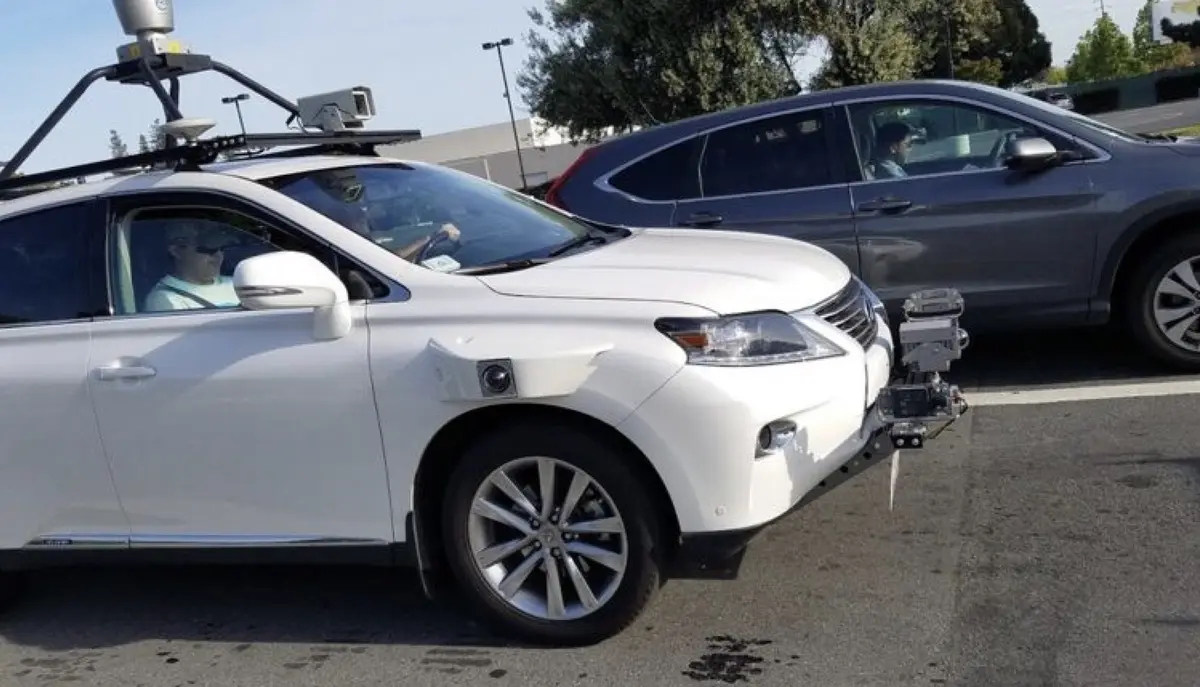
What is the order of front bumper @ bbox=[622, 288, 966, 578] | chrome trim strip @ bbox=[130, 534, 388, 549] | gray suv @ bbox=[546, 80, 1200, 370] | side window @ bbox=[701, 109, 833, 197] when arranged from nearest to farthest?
front bumper @ bbox=[622, 288, 966, 578]
chrome trim strip @ bbox=[130, 534, 388, 549]
gray suv @ bbox=[546, 80, 1200, 370]
side window @ bbox=[701, 109, 833, 197]

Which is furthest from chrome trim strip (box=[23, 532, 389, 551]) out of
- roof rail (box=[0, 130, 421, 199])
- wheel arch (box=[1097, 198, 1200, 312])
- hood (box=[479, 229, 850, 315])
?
wheel arch (box=[1097, 198, 1200, 312])

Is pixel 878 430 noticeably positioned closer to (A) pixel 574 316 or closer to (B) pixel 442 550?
(A) pixel 574 316

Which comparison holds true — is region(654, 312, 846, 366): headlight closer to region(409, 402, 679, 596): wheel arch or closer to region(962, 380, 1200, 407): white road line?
region(409, 402, 679, 596): wheel arch

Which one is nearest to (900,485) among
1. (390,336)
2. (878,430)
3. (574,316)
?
(878,430)

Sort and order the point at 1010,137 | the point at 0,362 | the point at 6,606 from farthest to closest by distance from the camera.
Result: the point at 1010,137 → the point at 6,606 → the point at 0,362

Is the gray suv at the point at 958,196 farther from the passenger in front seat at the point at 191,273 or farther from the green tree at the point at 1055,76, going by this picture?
the green tree at the point at 1055,76

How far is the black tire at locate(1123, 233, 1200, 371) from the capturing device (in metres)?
5.79

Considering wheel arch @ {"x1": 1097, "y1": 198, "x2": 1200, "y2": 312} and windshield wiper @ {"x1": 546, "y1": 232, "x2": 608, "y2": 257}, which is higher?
windshield wiper @ {"x1": 546, "y1": 232, "x2": 608, "y2": 257}

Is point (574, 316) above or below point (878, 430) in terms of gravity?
above

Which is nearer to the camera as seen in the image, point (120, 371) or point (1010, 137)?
point (120, 371)

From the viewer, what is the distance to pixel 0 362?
4.44 meters

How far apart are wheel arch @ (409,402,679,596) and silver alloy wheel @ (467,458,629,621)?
14 centimetres

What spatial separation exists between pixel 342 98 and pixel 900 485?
9.99 feet

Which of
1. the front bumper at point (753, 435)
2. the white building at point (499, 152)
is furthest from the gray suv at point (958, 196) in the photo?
the white building at point (499, 152)
